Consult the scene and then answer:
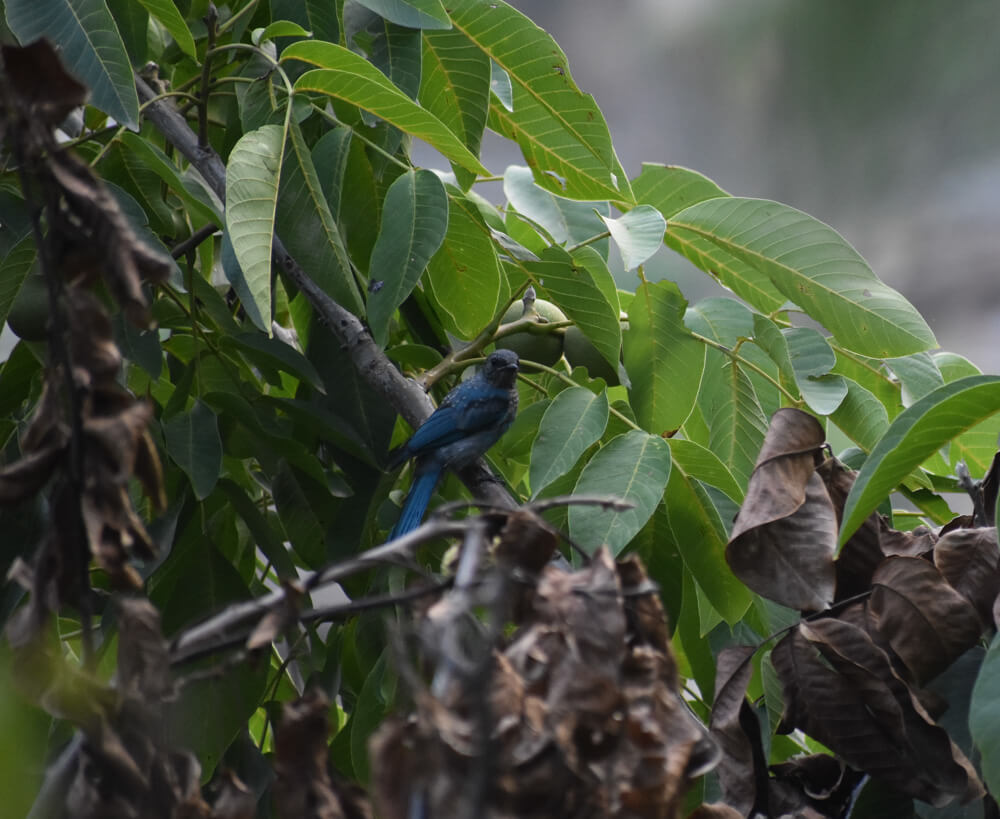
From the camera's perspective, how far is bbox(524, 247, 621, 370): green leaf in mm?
1116

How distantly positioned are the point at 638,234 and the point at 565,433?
0.71 feet

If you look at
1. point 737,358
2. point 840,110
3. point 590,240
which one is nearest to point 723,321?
point 737,358

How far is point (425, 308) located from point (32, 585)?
3.22 feet

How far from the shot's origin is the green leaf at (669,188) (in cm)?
135

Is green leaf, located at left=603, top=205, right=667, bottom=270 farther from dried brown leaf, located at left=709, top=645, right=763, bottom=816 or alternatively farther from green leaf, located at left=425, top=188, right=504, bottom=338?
dried brown leaf, located at left=709, top=645, right=763, bottom=816

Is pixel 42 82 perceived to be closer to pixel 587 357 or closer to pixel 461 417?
pixel 587 357

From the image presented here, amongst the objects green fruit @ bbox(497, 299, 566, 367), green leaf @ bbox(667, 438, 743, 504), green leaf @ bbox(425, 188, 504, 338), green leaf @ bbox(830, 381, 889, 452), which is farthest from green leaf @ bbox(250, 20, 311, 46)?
green leaf @ bbox(830, 381, 889, 452)

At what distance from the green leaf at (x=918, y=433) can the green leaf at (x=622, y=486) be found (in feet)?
0.66

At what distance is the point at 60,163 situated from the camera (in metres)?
0.41

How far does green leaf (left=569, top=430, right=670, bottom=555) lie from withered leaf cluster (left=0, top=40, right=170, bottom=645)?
51 cm

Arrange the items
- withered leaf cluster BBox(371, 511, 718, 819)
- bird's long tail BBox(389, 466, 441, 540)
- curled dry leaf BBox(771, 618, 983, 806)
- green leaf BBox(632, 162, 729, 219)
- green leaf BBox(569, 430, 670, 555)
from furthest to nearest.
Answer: bird's long tail BBox(389, 466, 441, 540), green leaf BBox(632, 162, 729, 219), green leaf BBox(569, 430, 670, 555), curled dry leaf BBox(771, 618, 983, 806), withered leaf cluster BBox(371, 511, 718, 819)

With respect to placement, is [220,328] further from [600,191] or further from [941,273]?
[941,273]

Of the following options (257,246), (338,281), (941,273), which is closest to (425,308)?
(338,281)

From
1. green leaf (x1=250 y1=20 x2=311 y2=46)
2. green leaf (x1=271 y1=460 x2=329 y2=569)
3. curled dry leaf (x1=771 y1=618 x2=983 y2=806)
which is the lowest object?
green leaf (x1=271 y1=460 x2=329 y2=569)
